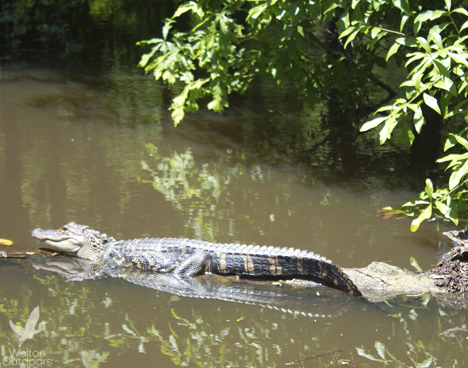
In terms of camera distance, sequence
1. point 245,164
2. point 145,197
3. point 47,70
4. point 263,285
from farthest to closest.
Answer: point 47,70, point 245,164, point 145,197, point 263,285

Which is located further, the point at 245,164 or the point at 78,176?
the point at 245,164

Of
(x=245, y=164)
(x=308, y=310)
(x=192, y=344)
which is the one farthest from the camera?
(x=245, y=164)

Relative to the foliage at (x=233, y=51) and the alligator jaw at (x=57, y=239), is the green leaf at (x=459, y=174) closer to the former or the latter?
the foliage at (x=233, y=51)

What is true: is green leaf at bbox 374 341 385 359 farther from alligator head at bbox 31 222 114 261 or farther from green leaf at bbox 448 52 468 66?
alligator head at bbox 31 222 114 261

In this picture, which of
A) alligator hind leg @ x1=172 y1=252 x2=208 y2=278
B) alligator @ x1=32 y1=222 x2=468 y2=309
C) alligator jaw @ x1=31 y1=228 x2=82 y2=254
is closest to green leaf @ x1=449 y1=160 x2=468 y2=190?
alligator @ x1=32 y1=222 x2=468 y2=309

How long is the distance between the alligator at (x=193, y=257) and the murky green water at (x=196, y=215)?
0.73 feet

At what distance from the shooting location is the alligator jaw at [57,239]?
4.59m

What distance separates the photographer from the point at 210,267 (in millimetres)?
4441

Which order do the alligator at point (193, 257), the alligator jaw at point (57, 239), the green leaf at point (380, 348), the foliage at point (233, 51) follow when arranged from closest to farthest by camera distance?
the green leaf at point (380, 348), the alligator at point (193, 257), the alligator jaw at point (57, 239), the foliage at point (233, 51)

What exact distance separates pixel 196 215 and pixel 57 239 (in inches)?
59.9

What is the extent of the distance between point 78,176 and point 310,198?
2.99 metres

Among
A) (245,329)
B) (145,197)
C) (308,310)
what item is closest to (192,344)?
(245,329)

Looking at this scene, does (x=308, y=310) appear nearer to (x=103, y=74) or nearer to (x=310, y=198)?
(x=310, y=198)

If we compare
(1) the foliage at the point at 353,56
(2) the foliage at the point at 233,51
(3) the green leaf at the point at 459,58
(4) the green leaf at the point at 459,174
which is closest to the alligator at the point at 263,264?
(1) the foliage at the point at 353,56
